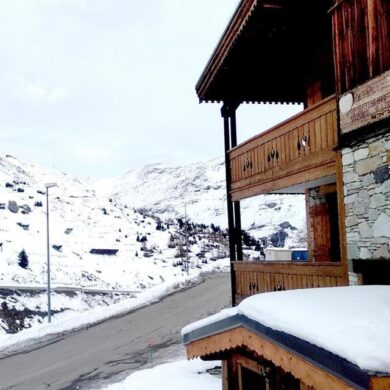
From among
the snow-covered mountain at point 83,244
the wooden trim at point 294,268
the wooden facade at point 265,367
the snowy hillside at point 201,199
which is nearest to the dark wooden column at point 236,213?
the wooden trim at point 294,268

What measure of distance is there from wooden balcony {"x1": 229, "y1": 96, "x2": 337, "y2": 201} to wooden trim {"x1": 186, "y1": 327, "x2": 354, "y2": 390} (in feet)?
14.2

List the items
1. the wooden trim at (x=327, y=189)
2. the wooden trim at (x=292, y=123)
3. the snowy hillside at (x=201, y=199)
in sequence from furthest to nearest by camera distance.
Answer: the snowy hillside at (x=201, y=199) → the wooden trim at (x=327, y=189) → the wooden trim at (x=292, y=123)

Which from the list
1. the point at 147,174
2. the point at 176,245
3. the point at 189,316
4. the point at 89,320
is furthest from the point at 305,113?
the point at 147,174

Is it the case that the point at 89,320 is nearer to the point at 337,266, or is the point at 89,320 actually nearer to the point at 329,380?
the point at 337,266

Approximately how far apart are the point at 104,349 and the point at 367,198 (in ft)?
43.2

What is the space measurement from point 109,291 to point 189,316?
441 inches

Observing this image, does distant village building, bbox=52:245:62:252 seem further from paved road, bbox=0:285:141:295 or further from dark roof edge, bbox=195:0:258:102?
dark roof edge, bbox=195:0:258:102

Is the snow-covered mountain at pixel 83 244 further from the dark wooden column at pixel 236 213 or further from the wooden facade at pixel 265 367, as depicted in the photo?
the wooden facade at pixel 265 367

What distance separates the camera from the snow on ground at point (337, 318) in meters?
3.19

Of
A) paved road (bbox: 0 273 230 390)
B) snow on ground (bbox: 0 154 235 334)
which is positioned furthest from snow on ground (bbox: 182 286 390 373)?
snow on ground (bbox: 0 154 235 334)

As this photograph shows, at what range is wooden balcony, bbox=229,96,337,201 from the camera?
959cm

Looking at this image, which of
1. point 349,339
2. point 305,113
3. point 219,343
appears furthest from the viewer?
point 305,113

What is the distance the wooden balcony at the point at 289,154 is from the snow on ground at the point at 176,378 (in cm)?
460

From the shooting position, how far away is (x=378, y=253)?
8.12 meters
